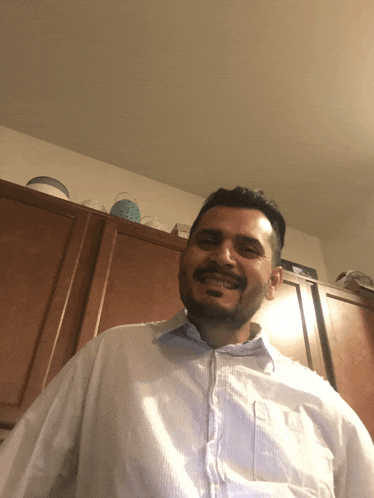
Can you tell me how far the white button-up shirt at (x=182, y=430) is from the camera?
1.75 feet

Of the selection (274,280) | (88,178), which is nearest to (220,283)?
(274,280)

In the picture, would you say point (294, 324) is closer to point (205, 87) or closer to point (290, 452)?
point (290, 452)

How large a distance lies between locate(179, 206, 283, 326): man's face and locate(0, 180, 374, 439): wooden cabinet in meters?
0.34

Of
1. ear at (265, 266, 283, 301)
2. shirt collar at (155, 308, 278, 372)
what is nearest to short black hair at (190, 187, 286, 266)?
ear at (265, 266, 283, 301)

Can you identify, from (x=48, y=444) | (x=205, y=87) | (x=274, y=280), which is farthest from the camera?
(x=205, y=87)

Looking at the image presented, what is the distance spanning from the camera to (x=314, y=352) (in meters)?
1.30

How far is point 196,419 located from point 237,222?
455mm

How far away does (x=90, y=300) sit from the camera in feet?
3.37

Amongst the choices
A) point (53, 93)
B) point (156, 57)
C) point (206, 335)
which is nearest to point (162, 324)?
point (206, 335)

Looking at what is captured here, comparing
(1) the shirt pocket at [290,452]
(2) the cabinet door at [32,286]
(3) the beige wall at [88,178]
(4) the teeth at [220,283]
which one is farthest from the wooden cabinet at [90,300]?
(3) the beige wall at [88,178]

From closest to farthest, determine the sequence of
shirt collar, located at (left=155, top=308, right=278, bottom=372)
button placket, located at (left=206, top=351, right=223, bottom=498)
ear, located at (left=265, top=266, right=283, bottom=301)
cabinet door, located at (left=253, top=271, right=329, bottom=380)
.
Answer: button placket, located at (left=206, top=351, right=223, bottom=498) < shirt collar, located at (left=155, top=308, right=278, bottom=372) < ear, located at (left=265, top=266, right=283, bottom=301) < cabinet door, located at (left=253, top=271, right=329, bottom=380)

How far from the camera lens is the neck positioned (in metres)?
0.75

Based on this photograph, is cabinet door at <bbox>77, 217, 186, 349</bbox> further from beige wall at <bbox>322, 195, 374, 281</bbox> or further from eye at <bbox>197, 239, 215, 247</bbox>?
beige wall at <bbox>322, 195, 374, 281</bbox>

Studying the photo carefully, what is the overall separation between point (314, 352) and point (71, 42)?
1560 millimetres
